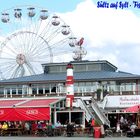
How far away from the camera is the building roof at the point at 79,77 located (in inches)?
2623

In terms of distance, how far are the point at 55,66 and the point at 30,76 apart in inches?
198

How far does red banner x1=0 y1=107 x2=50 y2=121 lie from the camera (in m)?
47.1

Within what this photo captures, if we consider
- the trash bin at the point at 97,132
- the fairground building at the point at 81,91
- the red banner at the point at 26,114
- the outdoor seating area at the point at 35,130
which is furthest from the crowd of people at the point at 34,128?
the trash bin at the point at 97,132

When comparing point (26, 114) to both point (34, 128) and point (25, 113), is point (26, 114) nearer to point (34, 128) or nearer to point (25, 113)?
point (25, 113)

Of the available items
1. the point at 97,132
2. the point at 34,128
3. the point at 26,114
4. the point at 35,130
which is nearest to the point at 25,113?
the point at 26,114

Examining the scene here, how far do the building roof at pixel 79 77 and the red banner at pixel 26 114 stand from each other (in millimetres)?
20373

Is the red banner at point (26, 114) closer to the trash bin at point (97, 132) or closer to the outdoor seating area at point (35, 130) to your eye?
the outdoor seating area at point (35, 130)

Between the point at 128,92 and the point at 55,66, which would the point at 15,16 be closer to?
the point at 55,66

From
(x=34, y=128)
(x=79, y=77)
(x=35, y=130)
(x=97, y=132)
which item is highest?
(x=79, y=77)

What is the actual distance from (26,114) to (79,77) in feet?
74.9

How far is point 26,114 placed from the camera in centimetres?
4738

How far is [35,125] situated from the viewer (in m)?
50.2

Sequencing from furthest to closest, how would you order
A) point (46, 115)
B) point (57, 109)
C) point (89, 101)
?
1. point (89, 101)
2. point (57, 109)
3. point (46, 115)

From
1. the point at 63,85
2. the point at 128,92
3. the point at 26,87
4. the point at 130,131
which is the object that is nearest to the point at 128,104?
the point at 128,92
